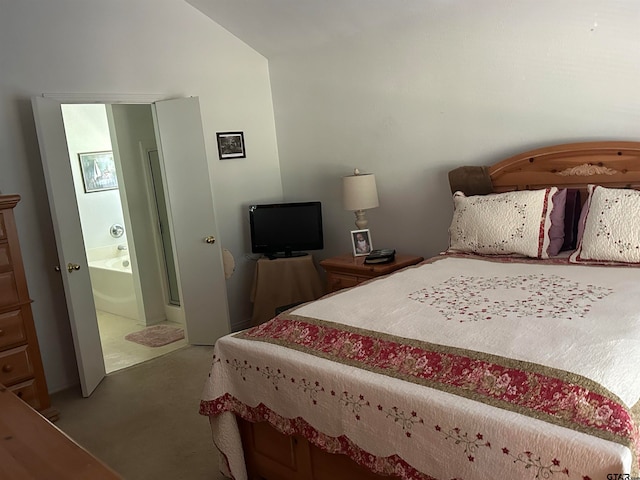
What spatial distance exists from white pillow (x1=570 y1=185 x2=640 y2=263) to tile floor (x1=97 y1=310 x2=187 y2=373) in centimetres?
309

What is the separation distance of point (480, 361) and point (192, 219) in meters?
2.92

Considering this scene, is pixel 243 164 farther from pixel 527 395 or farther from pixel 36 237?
pixel 527 395

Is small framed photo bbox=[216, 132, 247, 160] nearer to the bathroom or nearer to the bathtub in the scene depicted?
the bathroom

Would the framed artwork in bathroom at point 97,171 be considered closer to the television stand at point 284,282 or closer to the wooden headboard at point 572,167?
the television stand at point 284,282

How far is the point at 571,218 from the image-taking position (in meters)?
3.00

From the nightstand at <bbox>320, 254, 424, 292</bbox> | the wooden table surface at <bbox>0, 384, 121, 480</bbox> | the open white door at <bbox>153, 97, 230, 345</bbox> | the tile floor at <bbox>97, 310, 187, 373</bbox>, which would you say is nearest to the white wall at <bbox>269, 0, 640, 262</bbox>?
the nightstand at <bbox>320, 254, 424, 292</bbox>

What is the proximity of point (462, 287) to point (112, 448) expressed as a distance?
6.56 ft

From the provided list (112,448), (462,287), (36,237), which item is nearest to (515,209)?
(462,287)

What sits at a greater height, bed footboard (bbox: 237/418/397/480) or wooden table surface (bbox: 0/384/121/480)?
wooden table surface (bbox: 0/384/121/480)

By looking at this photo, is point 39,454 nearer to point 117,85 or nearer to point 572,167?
point 572,167

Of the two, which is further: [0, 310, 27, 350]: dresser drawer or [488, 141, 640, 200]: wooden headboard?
[0, 310, 27, 350]: dresser drawer

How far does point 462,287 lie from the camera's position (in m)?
2.52

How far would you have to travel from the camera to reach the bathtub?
538 centimetres

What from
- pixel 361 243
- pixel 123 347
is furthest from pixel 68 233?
pixel 361 243
